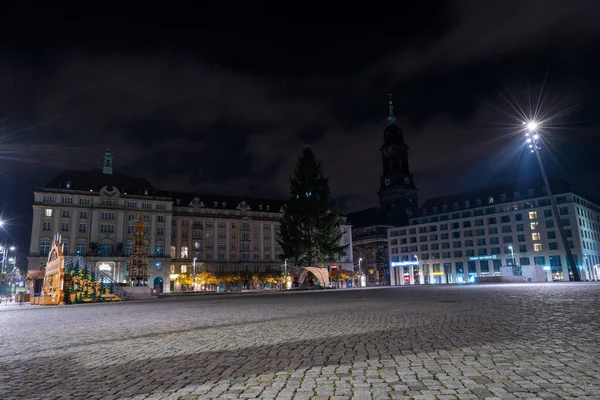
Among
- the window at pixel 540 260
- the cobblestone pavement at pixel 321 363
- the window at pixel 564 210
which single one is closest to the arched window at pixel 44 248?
the cobblestone pavement at pixel 321 363

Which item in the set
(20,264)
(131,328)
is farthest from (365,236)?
(131,328)

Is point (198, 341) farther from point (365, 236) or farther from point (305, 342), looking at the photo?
point (365, 236)

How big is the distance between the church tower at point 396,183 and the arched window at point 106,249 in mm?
105407

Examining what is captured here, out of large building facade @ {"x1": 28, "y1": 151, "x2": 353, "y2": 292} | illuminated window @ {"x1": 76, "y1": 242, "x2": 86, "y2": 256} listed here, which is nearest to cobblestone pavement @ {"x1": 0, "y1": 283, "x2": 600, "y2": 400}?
large building facade @ {"x1": 28, "y1": 151, "x2": 353, "y2": 292}

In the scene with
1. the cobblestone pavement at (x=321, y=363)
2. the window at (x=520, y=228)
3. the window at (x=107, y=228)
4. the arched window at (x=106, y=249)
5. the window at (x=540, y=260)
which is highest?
the window at (x=107, y=228)

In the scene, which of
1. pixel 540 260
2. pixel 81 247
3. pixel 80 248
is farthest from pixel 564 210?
pixel 80 248

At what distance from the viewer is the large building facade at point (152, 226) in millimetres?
89438

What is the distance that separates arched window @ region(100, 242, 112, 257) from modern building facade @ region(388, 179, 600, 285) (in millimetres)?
77678

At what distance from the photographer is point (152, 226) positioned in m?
98.1

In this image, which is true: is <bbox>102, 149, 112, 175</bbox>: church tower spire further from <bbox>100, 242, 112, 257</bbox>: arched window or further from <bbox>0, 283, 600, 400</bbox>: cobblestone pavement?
<bbox>0, 283, 600, 400</bbox>: cobblestone pavement

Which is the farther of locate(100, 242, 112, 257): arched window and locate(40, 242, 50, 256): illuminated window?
locate(100, 242, 112, 257): arched window

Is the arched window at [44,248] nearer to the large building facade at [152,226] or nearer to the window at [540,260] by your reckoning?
the large building facade at [152,226]

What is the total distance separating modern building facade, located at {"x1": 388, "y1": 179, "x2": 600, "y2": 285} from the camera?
101438 mm

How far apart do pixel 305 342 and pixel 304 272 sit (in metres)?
51.6
